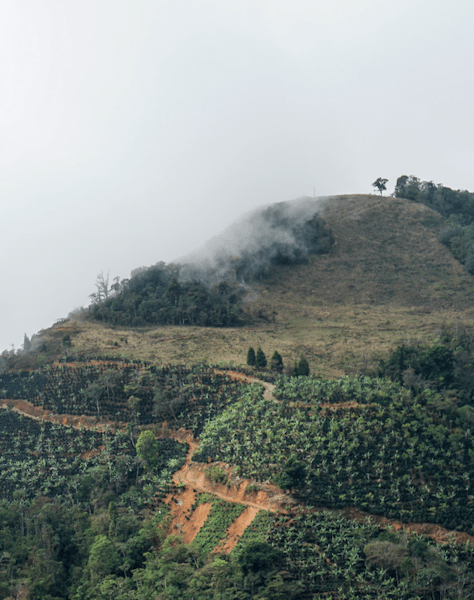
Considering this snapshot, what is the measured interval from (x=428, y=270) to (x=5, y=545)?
60.3 meters

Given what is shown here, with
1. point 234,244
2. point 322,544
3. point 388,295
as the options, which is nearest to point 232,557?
point 322,544

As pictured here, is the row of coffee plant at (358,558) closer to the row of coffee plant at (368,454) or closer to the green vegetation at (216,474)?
the row of coffee plant at (368,454)

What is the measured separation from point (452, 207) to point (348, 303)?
33148 millimetres

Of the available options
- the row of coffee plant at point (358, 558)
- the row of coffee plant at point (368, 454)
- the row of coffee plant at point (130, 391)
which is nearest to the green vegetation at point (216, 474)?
the row of coffee plant at point (368, 454)

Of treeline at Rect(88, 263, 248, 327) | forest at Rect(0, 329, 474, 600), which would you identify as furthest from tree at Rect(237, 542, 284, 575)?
treeline at Rect(88, 263, 248, 327)

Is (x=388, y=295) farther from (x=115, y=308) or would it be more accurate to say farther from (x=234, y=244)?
(x=115, y=308)

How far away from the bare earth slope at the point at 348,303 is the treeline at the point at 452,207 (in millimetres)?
1576

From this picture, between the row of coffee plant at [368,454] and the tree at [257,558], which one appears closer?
the tree at [257,558]

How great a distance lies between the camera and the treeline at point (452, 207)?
222 feet

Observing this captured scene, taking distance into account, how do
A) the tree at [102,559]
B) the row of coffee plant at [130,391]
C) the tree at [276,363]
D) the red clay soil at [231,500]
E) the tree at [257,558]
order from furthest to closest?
the tree at [276,363], the row of coffee plant at [130,391], the tree at [102,559], the red clay soil at [231,500], the tree at [257,558]

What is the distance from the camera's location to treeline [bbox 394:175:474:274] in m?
67.8

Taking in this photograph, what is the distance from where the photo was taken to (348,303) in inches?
2419

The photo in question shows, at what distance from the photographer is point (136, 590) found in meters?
18.8

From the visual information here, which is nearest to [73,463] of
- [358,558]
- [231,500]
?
[231,500]
